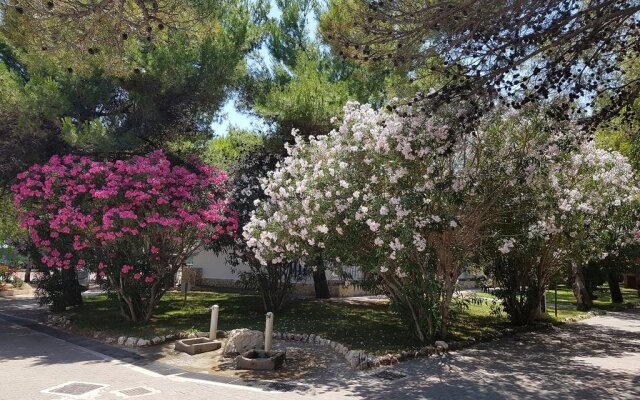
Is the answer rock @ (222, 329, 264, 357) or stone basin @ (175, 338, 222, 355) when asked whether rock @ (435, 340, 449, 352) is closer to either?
rock @ (222, 329, 264, 357)

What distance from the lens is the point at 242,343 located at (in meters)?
9.18

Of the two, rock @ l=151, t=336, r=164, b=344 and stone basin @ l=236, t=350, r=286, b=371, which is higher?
rock @ l=151, t=336, r=164, b=344

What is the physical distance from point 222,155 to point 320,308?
19.5 ft

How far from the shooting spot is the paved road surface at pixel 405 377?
6.92 metres

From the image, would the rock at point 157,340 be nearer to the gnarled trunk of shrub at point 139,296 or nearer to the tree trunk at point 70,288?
the gnarled trunk of shrub at point 139,296

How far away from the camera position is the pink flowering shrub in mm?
11383

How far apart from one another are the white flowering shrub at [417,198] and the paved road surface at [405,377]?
1.55 metres

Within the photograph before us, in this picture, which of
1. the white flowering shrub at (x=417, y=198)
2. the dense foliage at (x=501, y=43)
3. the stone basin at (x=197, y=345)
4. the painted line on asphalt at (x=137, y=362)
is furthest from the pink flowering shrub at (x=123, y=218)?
the dense foliage at (x=501, y=43)

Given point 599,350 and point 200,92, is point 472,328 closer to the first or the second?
point 599,350

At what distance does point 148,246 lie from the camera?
39.4ft

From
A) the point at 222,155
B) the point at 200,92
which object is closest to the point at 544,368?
the point at 200,92

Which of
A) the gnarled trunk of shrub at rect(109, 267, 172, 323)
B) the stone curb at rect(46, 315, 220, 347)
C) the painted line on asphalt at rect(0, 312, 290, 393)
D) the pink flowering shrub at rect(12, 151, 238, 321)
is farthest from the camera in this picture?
the gnarled trunk of shrub at rect(109, 267, 172, 323)

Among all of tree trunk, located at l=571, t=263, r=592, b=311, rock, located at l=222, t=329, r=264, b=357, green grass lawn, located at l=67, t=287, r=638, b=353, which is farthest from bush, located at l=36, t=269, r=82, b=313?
tree trunk, located at l=571, t=263, r=592, b=311

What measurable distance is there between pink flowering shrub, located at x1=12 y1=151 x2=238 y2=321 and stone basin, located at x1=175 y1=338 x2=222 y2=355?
238 cm
